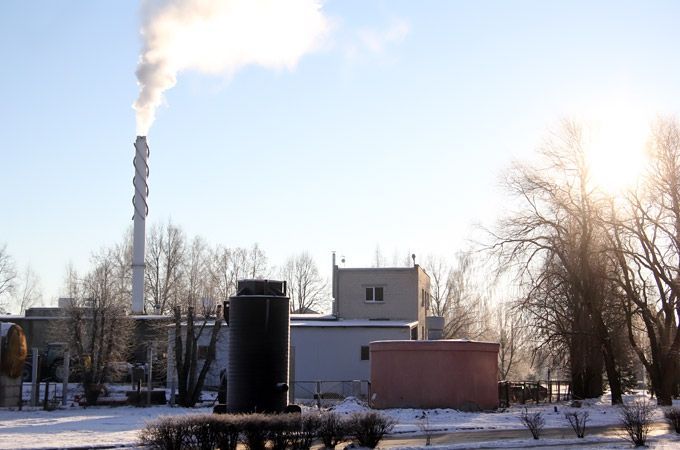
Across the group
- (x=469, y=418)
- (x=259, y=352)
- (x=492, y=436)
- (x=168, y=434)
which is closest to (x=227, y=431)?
(x=168, y=434)

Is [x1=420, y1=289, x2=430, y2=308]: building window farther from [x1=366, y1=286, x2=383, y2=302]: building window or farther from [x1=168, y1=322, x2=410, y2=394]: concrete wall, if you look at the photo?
[x1=168, y1=322, x2=410, y2=394]: concrete wall

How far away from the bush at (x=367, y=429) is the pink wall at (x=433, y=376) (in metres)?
15.1

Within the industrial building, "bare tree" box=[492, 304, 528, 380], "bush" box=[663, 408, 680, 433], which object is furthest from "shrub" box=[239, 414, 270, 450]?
"bare tree" box=[492, 304, 528, 380]

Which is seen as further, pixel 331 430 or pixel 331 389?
pixel 331 389

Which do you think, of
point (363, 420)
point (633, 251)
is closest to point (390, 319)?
point (633, 251)

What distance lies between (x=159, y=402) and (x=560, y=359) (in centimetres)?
1959

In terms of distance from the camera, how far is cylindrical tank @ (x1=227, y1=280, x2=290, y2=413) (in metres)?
17.7

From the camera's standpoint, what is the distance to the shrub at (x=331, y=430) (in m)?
17.9

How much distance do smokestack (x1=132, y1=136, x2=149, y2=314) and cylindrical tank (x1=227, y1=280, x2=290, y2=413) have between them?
1910 inches

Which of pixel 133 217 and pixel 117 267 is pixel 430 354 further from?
pixel 117 267

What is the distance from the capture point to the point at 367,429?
1859cm

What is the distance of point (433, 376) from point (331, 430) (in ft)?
52.8

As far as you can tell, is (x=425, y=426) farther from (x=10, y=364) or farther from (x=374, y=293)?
(x=374, y=293)

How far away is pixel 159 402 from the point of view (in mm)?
36562
